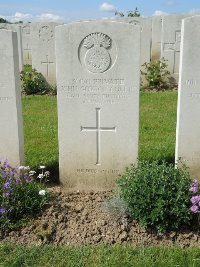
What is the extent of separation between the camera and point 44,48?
10977mm

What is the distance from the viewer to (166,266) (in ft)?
10.8

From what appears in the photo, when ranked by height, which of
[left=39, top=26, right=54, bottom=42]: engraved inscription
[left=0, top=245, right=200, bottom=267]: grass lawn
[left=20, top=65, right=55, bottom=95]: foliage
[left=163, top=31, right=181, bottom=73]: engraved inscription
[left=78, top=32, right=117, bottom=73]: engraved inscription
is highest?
[left=39, top=26, right=54, bottom=42]: engraved inscription

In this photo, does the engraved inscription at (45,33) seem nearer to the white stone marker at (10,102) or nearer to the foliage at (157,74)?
the foliage at (157,74)

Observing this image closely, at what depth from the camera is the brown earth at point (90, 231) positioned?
12.1ft

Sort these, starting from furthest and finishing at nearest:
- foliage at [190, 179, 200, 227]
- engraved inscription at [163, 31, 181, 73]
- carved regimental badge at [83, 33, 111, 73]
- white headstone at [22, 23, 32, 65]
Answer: white headstone at [22, 23, 32, 65] < engraved inscription at [163, 31, 181, 73] < carved regimental badge at [83, 33, 111, 73] < foliage at [190, 179, 200, 227]

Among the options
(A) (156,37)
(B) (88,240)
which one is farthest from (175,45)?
(B) (88,240)

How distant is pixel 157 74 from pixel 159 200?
7.99 metres

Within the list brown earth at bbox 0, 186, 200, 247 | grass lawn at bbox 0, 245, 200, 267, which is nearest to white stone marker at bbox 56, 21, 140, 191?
brown earth at bbox 0, 186, 200, 247

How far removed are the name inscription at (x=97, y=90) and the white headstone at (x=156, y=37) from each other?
8.01 metres

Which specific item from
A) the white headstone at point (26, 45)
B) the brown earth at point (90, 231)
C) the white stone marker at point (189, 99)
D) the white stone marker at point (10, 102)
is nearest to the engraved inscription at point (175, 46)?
the white stone marker at point (189, 99)

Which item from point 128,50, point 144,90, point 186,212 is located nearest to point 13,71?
point 128,50

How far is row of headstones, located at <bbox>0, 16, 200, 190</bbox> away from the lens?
4.26 m

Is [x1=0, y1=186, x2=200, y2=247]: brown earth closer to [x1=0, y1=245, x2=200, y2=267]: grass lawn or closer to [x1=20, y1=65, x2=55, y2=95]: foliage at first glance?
[x1=0, y1=245, x2=200, y2=267]: grass lawn

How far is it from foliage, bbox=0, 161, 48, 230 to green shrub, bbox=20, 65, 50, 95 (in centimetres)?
703
